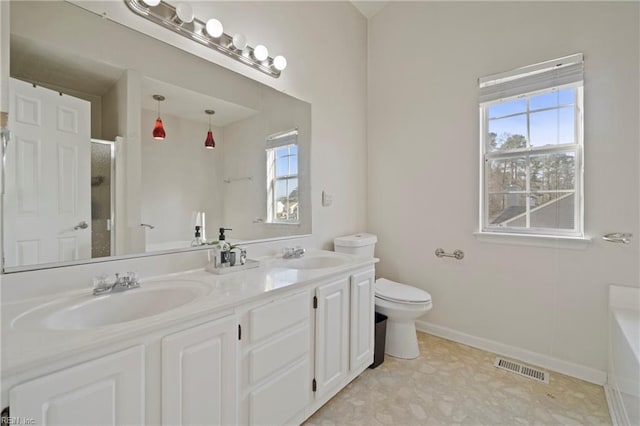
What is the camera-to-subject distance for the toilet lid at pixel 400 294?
6.62 feet

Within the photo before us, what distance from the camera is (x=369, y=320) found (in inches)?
71.4

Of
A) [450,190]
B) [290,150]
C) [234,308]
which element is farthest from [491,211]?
[234,308]

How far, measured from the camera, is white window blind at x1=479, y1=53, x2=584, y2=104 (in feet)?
6.06

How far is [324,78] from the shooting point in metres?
2.35

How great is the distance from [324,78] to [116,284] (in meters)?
2.06

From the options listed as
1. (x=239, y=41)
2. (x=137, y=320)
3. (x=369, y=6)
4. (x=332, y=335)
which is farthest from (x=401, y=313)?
(x=369, y=6)

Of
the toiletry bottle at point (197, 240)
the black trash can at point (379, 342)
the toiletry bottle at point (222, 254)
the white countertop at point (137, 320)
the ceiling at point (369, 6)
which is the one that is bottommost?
the black trash can at point (379, 342)

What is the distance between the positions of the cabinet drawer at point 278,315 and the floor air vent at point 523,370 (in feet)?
5.25

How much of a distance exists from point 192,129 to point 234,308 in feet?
3.34

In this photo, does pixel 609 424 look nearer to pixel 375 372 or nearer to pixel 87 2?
pixel 375 372

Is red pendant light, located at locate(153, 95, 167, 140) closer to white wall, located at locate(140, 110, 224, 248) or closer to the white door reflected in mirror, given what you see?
white wall, located at locate(140, 110, 224, 248)

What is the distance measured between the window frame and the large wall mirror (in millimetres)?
1742

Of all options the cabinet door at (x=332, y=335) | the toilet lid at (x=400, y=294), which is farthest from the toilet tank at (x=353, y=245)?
the cabinet door at (x=332, y=335)

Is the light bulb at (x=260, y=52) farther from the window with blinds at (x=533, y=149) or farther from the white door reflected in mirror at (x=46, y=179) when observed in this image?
the window with blinds at (x=533, y=149)
